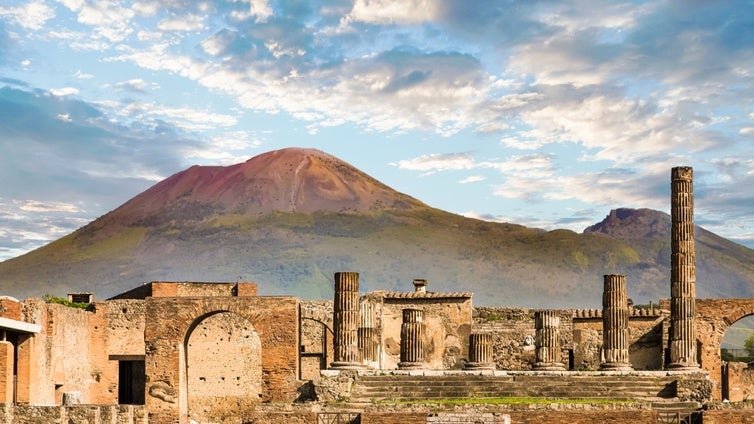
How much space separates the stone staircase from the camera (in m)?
34.2

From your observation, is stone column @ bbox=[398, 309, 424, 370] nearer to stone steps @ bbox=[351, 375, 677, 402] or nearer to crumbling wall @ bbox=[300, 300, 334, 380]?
stone steps @ bbox=[351, 375, 677, 402]

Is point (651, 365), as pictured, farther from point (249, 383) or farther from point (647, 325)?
point (249, 383)

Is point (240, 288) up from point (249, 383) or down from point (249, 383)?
up

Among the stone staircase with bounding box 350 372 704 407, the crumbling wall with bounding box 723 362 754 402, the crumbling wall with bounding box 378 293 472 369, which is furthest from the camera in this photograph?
the crumbling wall with bounding box 723 362 754 402

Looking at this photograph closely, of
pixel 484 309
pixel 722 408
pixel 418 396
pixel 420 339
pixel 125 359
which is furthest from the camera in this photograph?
pixel 484 309

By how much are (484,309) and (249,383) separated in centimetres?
915

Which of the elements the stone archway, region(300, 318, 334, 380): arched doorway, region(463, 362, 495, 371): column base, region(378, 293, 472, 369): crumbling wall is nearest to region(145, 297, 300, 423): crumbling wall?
region(463, 362, 495, 371): column base

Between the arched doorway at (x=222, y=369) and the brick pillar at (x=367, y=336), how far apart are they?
6.06 metres

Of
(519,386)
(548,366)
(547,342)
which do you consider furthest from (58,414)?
(547,342)

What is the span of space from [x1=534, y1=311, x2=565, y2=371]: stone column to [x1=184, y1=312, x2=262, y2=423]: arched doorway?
391 inches

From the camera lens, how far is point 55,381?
129 feet

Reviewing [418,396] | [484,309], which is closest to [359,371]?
[418,396]

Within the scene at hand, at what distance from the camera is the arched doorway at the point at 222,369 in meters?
43.3

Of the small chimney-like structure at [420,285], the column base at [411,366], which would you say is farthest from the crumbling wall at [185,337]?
the small chimney-like structure at [420,285]
